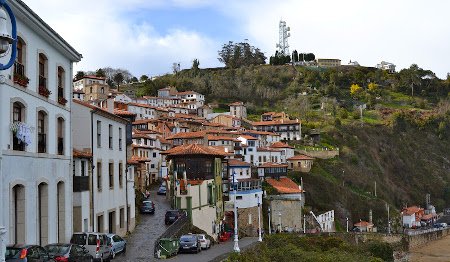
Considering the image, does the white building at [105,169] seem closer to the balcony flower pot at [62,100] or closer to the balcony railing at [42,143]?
the balcony flower pot at [62,100]

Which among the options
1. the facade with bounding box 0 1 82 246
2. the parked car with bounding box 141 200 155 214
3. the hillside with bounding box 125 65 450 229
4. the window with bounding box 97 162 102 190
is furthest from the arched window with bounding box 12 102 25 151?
the hillside with bounding box 125 65 450 229

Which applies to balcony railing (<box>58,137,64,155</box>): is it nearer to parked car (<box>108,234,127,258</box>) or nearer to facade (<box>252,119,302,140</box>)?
parked car (<box>108,234,127,258</box>)

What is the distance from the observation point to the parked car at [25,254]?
1767 centimetres

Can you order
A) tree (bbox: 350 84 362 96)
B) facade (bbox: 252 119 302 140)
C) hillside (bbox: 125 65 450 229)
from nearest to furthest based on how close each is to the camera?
hillside (bbox: 125 65 450 229) < facade (bbox: 252 119 302 140) < tree (bbox: 350 84 362 96)

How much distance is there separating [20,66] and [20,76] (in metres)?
0.62

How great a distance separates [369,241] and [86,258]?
2253 inches

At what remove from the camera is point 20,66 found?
2298 centimetres

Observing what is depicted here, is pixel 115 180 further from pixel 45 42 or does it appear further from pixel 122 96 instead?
pixel 122 96

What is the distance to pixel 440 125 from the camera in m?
161

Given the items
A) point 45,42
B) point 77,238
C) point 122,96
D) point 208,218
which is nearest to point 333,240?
point 208,218

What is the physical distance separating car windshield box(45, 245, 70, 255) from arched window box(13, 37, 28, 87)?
21.8 feet

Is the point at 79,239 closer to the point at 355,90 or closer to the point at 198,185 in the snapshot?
the point at 198,185

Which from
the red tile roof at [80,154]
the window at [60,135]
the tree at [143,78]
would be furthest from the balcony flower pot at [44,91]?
the tree at [143,78]

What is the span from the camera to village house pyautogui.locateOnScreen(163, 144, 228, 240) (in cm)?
4769
